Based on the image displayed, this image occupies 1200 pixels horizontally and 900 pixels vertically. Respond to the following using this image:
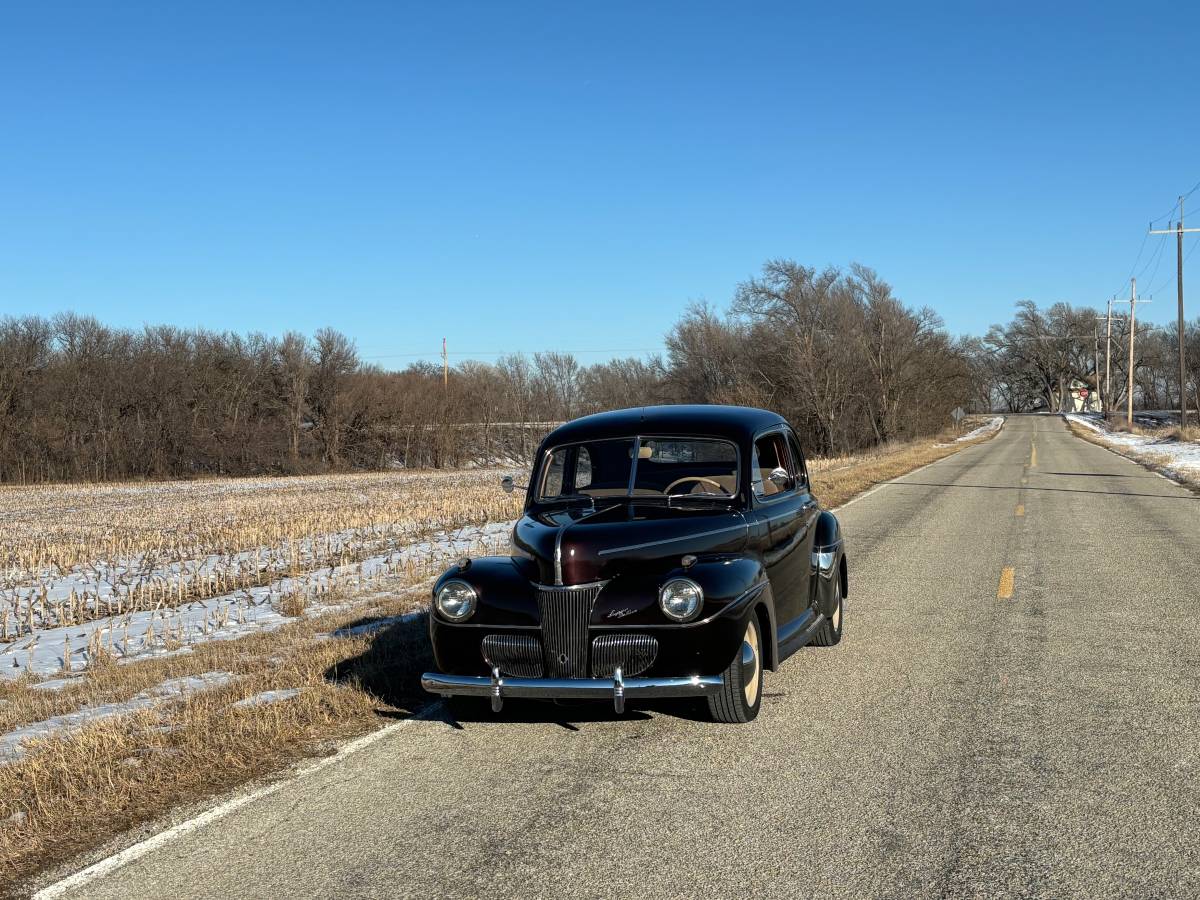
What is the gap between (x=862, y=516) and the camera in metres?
17.3

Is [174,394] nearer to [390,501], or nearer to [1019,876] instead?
[390,501]

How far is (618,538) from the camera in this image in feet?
18.8

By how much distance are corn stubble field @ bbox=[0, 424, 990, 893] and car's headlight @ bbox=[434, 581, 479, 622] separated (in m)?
0.94

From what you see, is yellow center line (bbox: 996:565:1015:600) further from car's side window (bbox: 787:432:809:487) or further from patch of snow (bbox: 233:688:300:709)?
patch of snow (bbox: 233:688:300:709)

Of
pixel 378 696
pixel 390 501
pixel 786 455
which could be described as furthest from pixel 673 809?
pixel 390 501

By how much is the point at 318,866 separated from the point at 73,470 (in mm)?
53396

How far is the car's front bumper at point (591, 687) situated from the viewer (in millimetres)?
5180

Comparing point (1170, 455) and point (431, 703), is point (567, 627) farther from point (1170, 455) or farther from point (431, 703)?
point (1170, 455)

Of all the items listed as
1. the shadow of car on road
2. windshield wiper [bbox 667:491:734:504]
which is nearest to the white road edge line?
the shadow of car on road

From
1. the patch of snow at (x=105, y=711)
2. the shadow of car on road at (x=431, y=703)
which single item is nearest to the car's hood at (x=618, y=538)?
the shadow of car on road at (x=431, y=703)

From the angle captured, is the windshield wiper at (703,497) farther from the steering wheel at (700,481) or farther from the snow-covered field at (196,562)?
the snow-covered field at (196,562)

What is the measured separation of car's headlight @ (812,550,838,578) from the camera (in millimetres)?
7570

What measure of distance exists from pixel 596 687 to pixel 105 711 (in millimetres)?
3746

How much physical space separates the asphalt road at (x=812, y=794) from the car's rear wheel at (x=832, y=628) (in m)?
0.12
